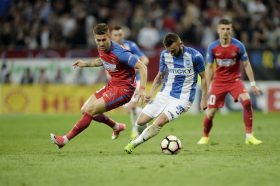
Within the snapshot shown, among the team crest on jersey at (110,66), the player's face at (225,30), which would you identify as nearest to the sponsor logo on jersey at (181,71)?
the team crest on jersey at (110,66)

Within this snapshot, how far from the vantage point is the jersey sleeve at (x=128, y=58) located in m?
10.9

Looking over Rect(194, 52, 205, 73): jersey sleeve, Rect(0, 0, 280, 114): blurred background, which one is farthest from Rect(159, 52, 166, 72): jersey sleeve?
Rect(0, 0, 280, 114): blurred background

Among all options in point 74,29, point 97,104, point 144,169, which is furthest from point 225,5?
point 144,169

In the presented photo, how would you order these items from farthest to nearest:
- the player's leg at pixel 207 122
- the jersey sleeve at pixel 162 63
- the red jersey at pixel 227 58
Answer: the player's leg at pixel 207 122 → the red jersey at pixel 227 58 → the jersey sleeve at pixel 162 63

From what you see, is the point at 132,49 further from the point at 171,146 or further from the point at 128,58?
the point at 171,146

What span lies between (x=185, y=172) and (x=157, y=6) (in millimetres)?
15441

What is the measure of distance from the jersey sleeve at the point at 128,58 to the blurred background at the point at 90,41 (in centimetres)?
1157

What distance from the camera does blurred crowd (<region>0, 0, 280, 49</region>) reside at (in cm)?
2258

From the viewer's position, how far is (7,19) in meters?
23.8

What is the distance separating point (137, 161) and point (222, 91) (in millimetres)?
3814

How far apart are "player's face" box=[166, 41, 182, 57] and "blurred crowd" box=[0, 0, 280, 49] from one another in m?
11.5

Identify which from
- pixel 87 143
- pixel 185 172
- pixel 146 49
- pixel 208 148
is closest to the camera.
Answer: pixel 185 172

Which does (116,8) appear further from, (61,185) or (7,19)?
(61,185)

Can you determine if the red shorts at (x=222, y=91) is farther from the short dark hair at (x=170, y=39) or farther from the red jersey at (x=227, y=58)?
the short dark hair at (x=170, y=39)
